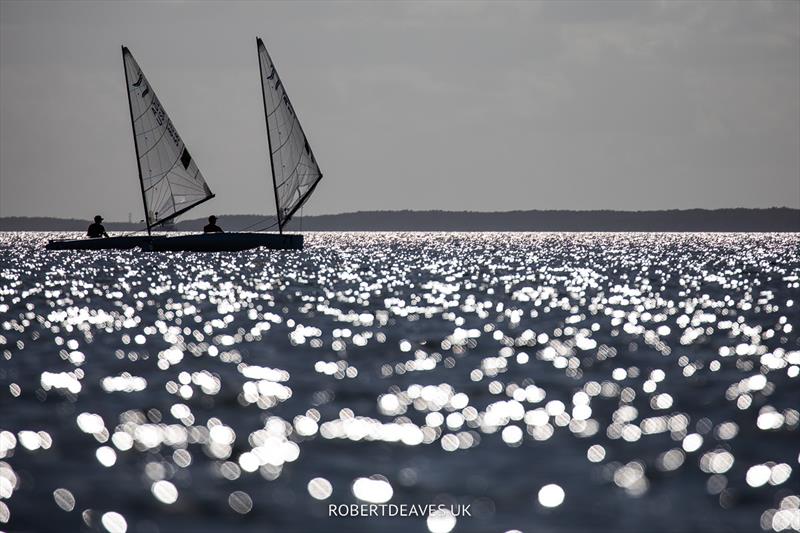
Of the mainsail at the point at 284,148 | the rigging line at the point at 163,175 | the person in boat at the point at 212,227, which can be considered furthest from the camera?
the person in boat at the point at 212,227

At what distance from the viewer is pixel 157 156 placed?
80562mm

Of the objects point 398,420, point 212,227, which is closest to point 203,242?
point 212,227


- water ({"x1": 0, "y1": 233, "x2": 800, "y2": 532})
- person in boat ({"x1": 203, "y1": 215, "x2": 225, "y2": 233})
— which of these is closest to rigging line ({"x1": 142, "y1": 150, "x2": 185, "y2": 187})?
person in boat ({"x1": 203, "y1": 215, "x2": 225, "y2": 233})

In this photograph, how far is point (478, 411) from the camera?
60.4 ft

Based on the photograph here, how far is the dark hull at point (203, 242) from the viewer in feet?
270

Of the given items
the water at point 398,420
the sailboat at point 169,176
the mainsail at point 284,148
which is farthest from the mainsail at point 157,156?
the water at point 398,420

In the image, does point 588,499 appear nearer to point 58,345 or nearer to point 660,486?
point 660,486

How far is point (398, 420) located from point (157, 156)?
66.9 m

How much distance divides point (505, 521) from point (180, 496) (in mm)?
4160

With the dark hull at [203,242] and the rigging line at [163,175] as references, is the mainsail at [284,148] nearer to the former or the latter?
the dark hull at [203,242]

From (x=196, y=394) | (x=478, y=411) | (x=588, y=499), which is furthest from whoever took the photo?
(x=196, y=394)

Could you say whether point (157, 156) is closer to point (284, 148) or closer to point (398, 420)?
point (284, 148)

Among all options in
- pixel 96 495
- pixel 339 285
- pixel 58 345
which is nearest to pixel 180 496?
pixel 96 495

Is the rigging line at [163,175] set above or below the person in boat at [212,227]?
above
